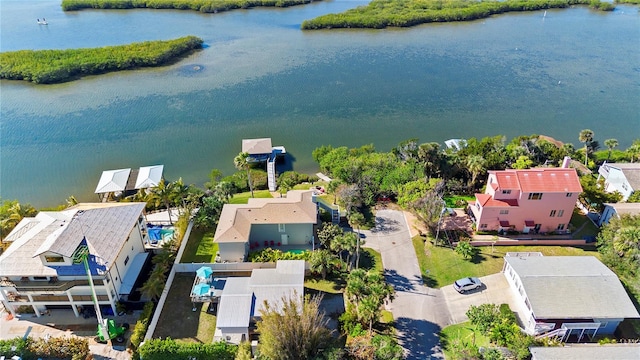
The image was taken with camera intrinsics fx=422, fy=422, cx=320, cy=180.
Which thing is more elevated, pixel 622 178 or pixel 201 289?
pixel 622 178

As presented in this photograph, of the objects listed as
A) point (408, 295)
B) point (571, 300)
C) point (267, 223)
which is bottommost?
point (408, 295)

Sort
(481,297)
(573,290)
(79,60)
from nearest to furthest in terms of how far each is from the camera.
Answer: (573,290) < (481,297) < (79,60)

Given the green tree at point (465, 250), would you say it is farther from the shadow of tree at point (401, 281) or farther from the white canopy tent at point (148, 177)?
the white canopy tent at point (148, 177)

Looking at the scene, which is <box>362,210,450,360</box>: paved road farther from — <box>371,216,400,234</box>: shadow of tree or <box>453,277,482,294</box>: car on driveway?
<box>453,277,482,294</box>: car on driveway

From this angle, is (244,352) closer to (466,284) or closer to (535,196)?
(466,284)

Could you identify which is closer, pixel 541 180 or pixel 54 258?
pixel 54 258

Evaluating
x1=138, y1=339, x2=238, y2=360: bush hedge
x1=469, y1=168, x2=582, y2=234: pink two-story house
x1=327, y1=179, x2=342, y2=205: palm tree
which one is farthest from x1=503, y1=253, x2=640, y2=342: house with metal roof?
x1=138, y1=339, x2=238, y2=360: bush hedge

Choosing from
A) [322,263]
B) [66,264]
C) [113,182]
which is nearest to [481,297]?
[322,263]
